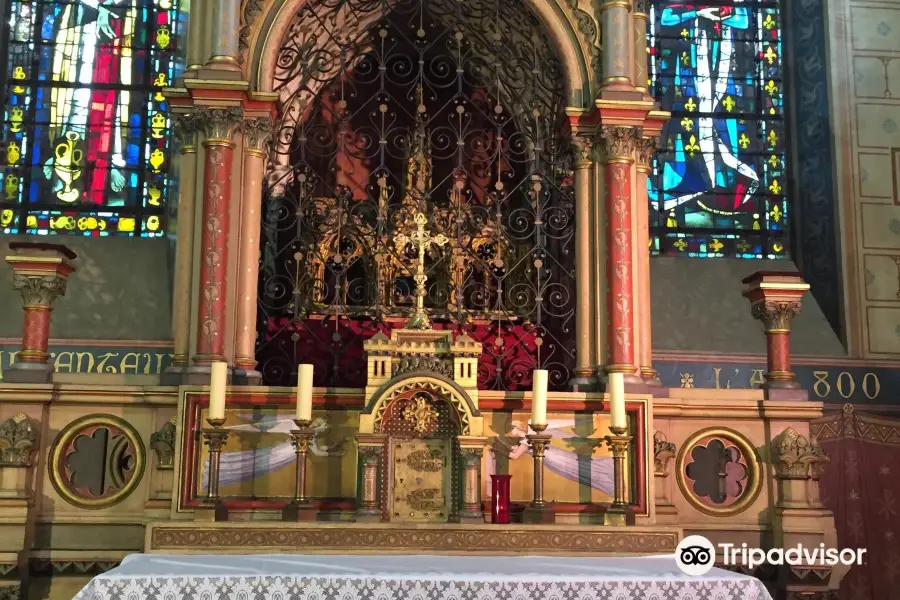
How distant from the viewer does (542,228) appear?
8859 millimetres

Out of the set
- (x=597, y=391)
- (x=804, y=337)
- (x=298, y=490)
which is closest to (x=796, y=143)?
(x=804, y=337)

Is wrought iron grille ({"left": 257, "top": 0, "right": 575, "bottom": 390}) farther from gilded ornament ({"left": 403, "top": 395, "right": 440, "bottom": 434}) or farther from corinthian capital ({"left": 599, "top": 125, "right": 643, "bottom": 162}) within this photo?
gilded ornament ({"left": 403, "top": 395, "right": 440, "bottom": 434})

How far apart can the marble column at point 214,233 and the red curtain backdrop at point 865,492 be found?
5550mm

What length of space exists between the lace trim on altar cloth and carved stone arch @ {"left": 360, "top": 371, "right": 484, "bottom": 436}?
1.60 m

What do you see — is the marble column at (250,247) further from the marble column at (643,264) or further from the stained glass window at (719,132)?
the stained glass window at (719,132)

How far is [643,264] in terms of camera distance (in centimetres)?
823

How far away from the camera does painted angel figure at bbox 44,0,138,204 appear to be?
11.1m

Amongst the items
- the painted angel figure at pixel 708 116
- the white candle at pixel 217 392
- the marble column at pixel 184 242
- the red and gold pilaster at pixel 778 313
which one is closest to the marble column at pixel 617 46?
the red and gold pilaster at pixel 778 313

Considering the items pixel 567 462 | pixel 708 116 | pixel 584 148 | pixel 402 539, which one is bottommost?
pixel 402 539

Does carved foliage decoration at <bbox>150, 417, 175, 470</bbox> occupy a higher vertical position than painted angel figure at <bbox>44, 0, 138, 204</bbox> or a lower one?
lower

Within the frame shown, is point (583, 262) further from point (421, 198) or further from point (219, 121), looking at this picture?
point (219, 121)

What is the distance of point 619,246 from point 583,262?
1.06 feet

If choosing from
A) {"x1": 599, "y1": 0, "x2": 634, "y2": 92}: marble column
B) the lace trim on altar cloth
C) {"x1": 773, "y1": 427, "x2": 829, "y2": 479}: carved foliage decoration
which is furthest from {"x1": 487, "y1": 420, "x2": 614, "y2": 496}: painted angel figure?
{"x1": 599, "y1": 0, "x2": 634, "y2": 92}: marble column

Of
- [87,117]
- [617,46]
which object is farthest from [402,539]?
[87,117]
